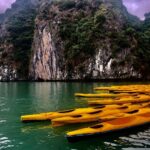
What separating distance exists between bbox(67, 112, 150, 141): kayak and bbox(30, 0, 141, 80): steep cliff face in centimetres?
6036

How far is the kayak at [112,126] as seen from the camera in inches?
581

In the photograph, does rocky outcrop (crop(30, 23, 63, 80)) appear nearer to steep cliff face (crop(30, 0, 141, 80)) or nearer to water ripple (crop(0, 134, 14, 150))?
steep cliff face (crop(30, 0, 141, 80))

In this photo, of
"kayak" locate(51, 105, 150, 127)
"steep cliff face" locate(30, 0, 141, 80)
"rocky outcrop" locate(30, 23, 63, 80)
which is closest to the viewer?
"kayak" locate(51, 105, 150, 127)

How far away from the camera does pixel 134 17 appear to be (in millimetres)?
165250

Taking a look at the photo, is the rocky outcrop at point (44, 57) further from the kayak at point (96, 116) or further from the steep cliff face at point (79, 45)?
the kayak at point (96, 116)

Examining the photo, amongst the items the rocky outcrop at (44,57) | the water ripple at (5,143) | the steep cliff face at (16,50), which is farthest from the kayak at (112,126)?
the steep cliff face at (16,50)

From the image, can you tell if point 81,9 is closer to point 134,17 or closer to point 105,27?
point 105,27

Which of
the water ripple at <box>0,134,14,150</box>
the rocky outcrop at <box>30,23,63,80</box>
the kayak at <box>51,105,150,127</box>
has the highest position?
the rocky outcrop at <box>30,23,63,80</box>

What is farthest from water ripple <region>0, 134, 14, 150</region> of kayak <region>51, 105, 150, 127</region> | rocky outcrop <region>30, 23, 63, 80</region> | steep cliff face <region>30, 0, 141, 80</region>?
rocky outcrop <region>30, 23, 63, 80</region>

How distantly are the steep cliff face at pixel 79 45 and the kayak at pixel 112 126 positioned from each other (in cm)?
6036

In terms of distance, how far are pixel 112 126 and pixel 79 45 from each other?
2694 inches

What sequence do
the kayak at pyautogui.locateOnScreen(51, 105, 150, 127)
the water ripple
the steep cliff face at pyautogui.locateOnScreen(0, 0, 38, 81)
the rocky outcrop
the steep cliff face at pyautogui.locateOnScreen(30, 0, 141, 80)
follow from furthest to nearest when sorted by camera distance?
the steep cliff face at pyautogui.locateOnScreen(0, 0, 38, 81)
the rocky outcrop
the steep cliff face at pyautogui.locateOnScreen(30, 0, 141, 80)
the kayak at pyautogui.locateOnScreen(51, 105, 150, 127)
the water ripple

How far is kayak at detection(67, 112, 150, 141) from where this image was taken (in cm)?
1475

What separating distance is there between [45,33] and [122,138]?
77.3m
